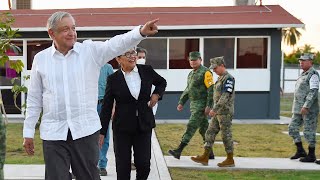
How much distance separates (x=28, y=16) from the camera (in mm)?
17484

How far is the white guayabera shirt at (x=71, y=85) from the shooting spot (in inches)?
138

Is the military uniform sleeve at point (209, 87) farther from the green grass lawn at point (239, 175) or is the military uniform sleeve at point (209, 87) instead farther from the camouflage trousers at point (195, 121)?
the green grass lawn at point (239, 175)

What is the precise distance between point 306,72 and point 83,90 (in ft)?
16.9

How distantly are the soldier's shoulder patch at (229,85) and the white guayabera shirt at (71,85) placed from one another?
3454 mm

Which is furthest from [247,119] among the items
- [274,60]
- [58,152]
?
[58,152]

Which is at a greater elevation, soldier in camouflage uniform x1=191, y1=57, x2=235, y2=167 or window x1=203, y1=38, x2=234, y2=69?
window x1=203, y1=38, x2=234, y2=69

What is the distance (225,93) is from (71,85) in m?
3.67

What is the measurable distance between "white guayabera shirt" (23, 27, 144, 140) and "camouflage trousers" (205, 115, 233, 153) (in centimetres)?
356

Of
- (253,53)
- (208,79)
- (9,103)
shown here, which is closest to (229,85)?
(208,79)

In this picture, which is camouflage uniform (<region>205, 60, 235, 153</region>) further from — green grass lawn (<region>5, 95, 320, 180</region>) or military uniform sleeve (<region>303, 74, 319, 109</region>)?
military uniform sleeve (<region>303, 74, 319, 109</region>)

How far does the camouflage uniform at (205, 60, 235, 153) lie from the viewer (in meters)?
6.80

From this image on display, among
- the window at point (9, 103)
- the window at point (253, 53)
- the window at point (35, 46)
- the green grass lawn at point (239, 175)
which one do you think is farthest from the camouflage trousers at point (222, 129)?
the window at point (9, 103)

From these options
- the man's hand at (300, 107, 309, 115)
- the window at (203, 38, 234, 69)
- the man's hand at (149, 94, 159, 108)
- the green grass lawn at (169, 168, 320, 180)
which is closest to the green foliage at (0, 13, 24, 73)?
the man's hand at (149, 94, 159, 108)

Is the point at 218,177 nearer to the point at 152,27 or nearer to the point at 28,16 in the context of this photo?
the point at 152,27
